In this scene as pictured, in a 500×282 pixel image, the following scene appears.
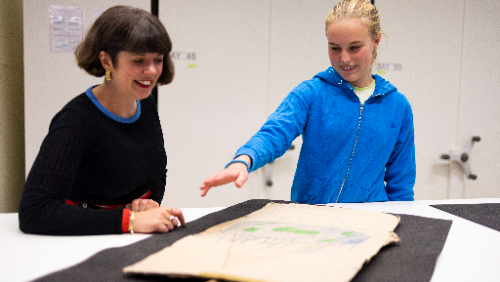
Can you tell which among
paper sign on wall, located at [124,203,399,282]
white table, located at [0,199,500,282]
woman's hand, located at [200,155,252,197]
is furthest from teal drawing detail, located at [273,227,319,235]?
white table, located at [0,199,500,282]

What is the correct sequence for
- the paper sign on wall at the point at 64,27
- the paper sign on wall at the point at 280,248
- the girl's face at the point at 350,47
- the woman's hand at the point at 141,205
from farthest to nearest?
the paper sign on wall at the point at 64,27 < the girl's face at the point at 350,47 < the woman's hand at the point at 141,205 < the paper sign on wall at the point at 280,248

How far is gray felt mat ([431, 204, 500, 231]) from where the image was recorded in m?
1.00

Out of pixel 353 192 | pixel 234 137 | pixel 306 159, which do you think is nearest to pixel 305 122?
pixel 306 159

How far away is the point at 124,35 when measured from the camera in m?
0.95

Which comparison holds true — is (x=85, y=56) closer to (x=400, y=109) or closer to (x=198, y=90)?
(x=400, y=109)

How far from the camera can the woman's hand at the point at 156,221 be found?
83 centimetres

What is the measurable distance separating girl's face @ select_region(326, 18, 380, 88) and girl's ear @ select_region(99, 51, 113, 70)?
657 millimetres

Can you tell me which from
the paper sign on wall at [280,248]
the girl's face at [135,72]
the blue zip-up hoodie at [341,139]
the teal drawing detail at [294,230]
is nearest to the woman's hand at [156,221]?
the paper sign on wall at [280,248]

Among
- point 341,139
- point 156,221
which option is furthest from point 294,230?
point 341,139

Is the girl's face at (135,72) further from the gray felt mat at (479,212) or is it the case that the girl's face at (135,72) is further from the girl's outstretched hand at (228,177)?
the gray felt mat at (479,212)

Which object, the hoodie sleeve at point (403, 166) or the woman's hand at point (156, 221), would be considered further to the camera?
the hoodie sleeve at point (403, 166)

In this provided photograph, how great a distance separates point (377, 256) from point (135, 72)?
67 centimetres

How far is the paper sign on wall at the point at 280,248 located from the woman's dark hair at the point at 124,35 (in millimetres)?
455

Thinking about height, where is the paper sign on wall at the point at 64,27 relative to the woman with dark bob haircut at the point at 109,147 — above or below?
above
